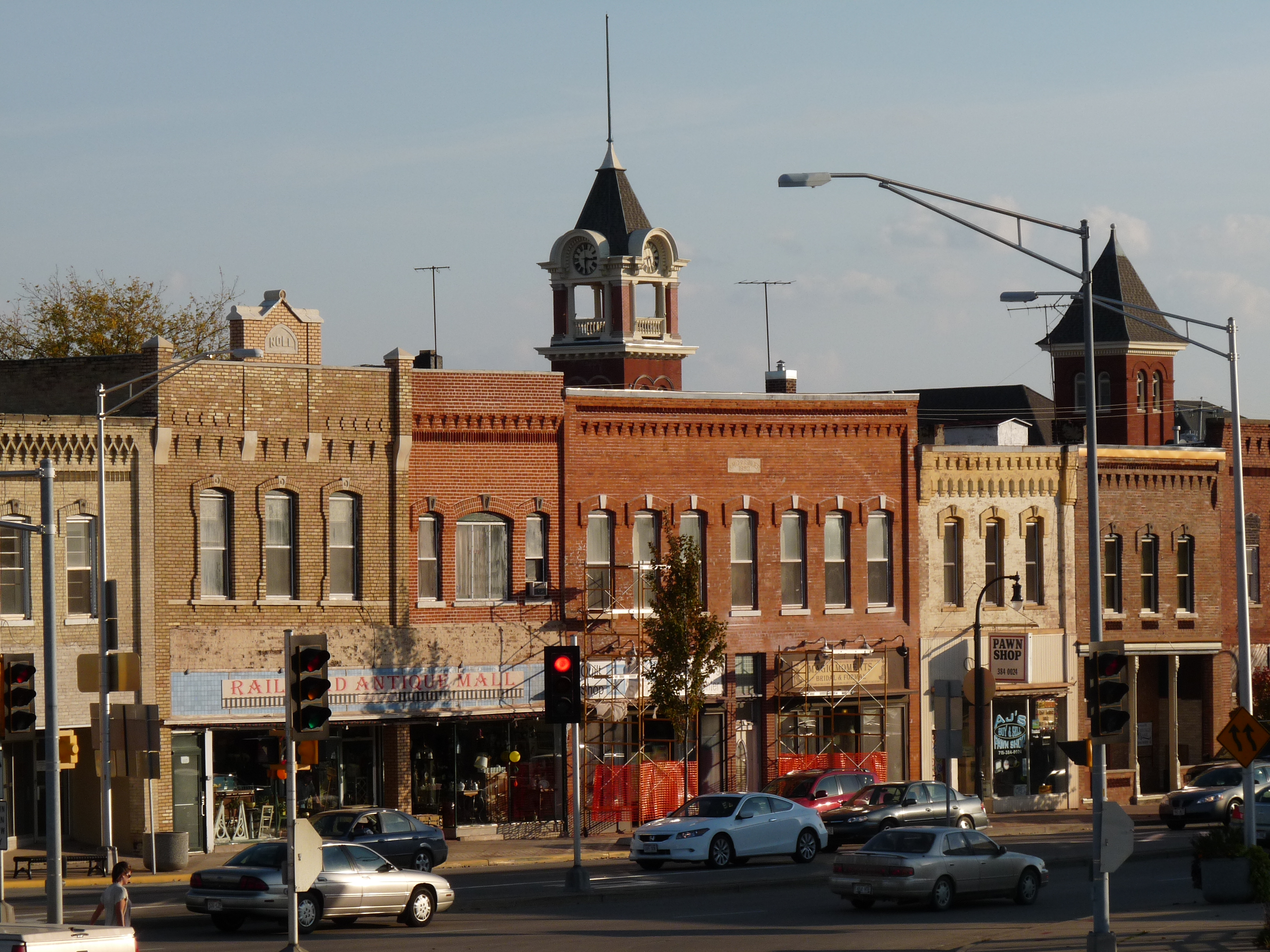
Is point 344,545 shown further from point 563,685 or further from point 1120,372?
point 1120,372

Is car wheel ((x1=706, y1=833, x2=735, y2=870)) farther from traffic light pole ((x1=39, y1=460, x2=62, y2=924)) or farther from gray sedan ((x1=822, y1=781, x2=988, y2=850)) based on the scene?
traffic light pole ((x1=39, y1=460, x2=62, y2=924))

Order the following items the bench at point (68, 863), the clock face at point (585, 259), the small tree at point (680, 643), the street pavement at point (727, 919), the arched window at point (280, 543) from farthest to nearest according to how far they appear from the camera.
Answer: the clock face at point (585, 259) < the small tree at point (680, 643) < the arched window at point (280, 543) < the bench at point (68, 863) < the street pavement at point (727, 919)

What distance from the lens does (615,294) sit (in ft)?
255

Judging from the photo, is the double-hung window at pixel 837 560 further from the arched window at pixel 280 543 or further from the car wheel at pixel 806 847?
the arched window at pixel 280 543

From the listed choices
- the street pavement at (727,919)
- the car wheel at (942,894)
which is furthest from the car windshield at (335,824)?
the car wheel at (942,894)

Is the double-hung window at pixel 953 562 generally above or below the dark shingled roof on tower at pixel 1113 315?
below

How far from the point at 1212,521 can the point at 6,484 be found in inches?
1300

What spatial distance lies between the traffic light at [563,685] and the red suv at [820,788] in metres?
9.96

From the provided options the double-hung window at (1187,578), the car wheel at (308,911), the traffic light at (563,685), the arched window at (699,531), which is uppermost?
the arched window at (699,531)

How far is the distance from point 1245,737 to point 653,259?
167ft

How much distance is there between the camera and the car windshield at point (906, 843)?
30688 millimetres

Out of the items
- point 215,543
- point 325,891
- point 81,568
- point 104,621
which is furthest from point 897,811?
point 81,568

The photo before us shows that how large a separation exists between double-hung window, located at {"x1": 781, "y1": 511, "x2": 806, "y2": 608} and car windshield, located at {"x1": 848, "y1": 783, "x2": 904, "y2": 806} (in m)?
8.06

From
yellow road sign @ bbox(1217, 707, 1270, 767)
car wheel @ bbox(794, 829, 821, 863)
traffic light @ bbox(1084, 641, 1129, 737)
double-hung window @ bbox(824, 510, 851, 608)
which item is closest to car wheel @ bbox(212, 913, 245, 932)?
traffic light @ bbox(1084, 641, 1129, 737)
